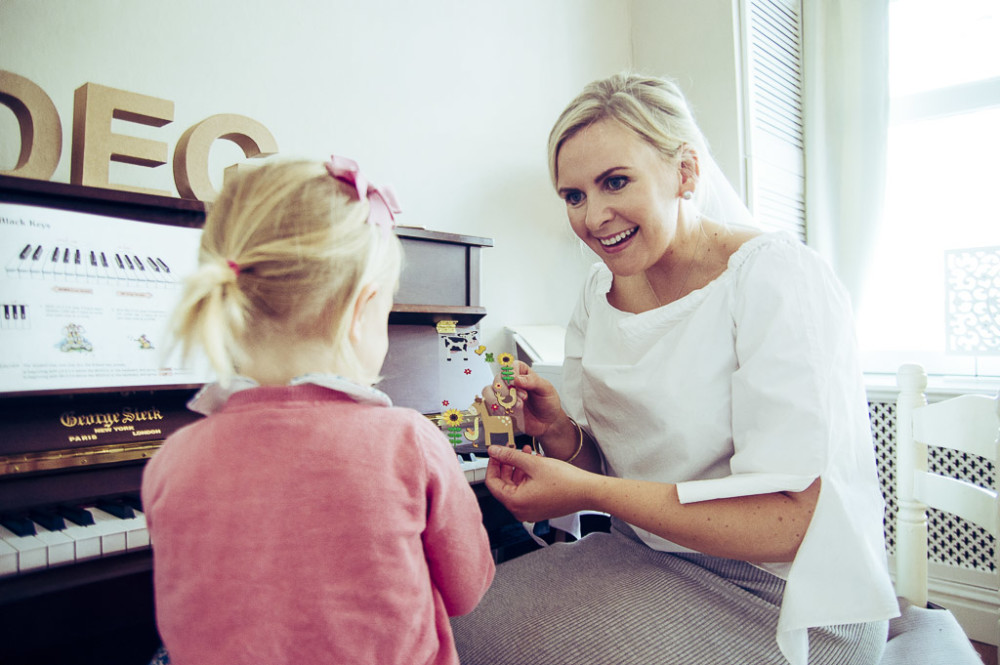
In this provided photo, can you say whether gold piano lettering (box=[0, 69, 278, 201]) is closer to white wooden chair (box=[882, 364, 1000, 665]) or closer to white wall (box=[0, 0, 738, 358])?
white wall (box=[0, 0, 738, 358])

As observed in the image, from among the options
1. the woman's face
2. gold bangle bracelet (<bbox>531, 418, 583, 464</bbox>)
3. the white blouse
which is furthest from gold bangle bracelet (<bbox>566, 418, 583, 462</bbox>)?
the woman's face

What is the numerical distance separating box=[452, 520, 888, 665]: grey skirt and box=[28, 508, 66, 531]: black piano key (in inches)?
23.1

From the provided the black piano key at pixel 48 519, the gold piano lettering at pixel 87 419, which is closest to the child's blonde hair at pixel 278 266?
the black piano key at pixel 48 519

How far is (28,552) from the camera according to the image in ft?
2.58

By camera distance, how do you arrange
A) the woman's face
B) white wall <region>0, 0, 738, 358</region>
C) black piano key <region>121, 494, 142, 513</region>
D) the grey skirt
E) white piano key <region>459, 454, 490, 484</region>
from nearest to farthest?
the grey skirt, black piano key <region>121, 494, 142, 513</region>, the woman's face, white piano key <region>459, 454, 490, 484</region>, white wall <region>0, 0, 738, 358</region>

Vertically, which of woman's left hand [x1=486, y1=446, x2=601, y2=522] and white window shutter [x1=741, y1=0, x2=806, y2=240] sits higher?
white window shutter [x1=741, y1=0, x2=806, y2=240]

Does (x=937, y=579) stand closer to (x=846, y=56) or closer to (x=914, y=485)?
(x=914, y=485)

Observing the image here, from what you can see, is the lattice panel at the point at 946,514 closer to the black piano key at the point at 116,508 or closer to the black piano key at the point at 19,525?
the black piano key at the point at 116,508

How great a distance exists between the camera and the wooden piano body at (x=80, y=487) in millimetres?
767

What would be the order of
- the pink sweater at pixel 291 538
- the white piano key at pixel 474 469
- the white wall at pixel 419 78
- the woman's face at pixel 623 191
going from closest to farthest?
the pink sweater at pixel 291 538 < the woman's face at pixel 623 191 < the white piano key at pixel 474 469 < the white wall at pixel 419 78

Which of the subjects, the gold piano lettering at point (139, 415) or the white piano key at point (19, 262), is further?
the gold piano lettering at point (139, 415)

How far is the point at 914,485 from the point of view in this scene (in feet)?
3.73

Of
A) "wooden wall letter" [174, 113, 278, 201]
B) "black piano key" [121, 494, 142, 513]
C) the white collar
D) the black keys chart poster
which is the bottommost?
"black piano key" [121, 494, 142, 513]

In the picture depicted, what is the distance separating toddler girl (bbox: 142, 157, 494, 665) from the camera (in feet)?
2.07
